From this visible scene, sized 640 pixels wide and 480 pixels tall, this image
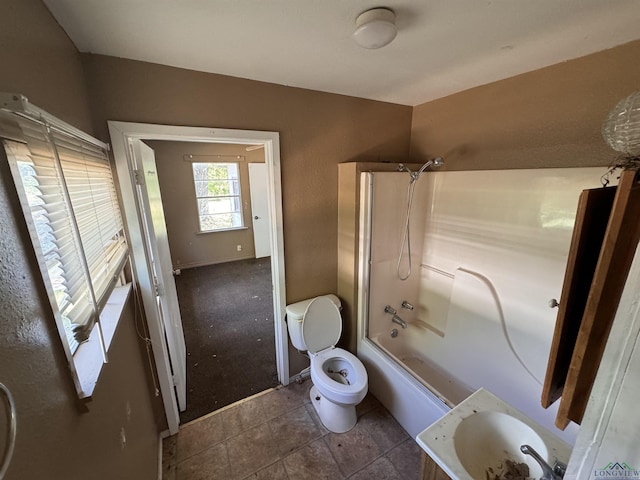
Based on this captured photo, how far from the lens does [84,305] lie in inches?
33.3

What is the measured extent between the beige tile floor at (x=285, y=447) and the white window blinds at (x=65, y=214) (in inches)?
52.3

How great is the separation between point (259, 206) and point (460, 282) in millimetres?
3933

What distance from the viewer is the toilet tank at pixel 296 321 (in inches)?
78.0

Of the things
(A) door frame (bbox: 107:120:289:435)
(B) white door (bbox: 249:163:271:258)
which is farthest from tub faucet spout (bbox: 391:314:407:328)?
(B) white door (bbox: 249:163:271:258)

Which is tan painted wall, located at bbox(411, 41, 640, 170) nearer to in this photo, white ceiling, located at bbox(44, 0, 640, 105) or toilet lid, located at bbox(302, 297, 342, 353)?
white ceiling, located at bbox(44, 0, 640, 105)

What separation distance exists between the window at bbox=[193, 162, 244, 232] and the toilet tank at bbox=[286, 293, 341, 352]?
337 centimetres

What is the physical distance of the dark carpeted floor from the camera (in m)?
2.16

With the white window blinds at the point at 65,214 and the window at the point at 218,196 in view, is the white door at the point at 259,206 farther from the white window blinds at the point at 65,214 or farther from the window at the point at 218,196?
the white window blinds at the point at 65,214

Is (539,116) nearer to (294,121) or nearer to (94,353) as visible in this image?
(294,121)

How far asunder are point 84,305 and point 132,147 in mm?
966

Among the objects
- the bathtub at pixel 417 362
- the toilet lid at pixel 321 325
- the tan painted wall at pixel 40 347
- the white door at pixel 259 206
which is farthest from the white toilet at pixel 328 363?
the white door at pixel 259 206

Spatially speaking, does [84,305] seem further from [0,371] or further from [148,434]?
[148,434]

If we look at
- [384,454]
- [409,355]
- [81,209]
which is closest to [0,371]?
[81,209]

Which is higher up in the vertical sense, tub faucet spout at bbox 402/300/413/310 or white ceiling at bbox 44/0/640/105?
white ceiling at bbox 44/0/640/105
